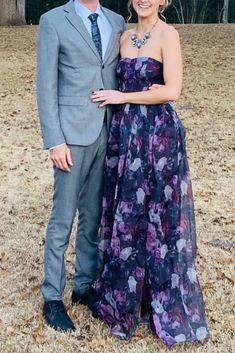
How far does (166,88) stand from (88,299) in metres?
1.43

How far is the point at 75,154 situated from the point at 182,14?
32.3 m

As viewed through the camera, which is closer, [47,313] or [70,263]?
[47,313]

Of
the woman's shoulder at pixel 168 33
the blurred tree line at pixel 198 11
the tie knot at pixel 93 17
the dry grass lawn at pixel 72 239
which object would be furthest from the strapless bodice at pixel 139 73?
the blurred tree line at pixel 198 11

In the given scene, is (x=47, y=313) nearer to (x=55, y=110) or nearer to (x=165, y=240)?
(x=165, y=240)

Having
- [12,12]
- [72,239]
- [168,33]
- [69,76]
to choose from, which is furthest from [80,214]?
[12,12]

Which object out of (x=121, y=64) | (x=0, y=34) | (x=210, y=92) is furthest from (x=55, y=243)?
(x=0, y=34)

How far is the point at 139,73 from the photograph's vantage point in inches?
140

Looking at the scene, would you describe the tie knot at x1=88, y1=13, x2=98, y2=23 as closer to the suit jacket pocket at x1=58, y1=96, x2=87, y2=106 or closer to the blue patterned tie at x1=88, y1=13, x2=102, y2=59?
the blue patterned tie at x1=88, y1=13, x2=102, y2=59

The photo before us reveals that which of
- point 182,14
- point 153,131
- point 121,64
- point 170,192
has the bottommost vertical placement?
point 182,14

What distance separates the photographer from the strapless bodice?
11.6ft

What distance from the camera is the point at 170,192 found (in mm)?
3654

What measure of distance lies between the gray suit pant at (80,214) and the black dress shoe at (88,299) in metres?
0.07

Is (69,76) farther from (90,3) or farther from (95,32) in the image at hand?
(90,3)

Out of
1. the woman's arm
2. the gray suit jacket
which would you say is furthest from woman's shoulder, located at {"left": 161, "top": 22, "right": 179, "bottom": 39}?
the gray suit jacket
